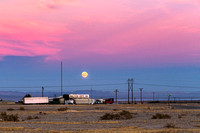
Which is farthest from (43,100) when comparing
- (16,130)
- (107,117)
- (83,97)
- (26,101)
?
(16,130)

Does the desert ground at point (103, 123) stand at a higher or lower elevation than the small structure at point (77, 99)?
higher

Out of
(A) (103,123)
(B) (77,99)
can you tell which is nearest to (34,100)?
(B) (77,99)

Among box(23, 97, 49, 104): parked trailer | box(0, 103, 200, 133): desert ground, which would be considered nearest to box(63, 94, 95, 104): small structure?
box(23, 97, 49, 104): parked trailer

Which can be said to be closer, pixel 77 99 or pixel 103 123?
pixel 103 123

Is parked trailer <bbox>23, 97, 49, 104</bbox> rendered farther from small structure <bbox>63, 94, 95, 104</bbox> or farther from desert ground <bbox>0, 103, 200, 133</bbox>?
desert ground <bbox>0, 103, 200, 133</bbox>

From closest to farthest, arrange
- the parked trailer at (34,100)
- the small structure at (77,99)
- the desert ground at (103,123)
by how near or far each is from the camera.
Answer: the desert ground at (103,123)
the parked trailer at (34,100)
the small structure at (77,99)

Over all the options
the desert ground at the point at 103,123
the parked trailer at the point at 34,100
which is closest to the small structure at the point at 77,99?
the parked trailer at the point at 34,100

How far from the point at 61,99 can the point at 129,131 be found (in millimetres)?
107067

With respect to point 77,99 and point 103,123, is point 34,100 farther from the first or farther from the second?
point 103,123

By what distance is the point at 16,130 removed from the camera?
2667cm

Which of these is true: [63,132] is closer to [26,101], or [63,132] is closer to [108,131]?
[108,131]

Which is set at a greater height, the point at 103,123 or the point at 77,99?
the point at 103,123

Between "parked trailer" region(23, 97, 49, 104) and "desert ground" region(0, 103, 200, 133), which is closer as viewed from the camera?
"desert ground" region(0, 103, 200, 133)

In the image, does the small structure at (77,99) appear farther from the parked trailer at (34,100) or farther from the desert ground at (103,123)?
the desert ground at (103,123)
